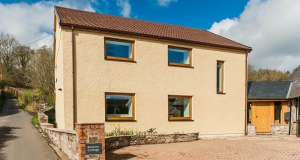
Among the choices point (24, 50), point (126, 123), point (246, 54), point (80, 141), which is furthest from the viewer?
point (24, 50)

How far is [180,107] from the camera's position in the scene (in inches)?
453

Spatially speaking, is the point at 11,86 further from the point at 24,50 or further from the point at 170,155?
the point at 170,155

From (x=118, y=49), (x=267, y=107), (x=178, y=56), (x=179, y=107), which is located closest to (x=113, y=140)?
(x=118, y=49)

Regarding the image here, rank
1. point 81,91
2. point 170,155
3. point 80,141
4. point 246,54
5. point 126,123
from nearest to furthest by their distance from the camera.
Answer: point 80,141 → point 170,155 → point 81,91 → point 126,123 → point 246,54

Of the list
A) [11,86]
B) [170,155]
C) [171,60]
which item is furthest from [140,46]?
[11,86]

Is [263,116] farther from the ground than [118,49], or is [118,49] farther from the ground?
[118,49]

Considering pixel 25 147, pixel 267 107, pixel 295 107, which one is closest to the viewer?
pixel 25 147

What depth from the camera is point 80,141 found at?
525 centimetres

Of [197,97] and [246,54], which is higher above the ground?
[246,54]

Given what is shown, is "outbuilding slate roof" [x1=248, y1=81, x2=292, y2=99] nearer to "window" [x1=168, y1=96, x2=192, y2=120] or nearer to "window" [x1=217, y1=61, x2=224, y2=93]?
"window" [x1=217, y1=61, x2=224, y2=93]

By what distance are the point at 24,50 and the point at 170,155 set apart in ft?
110

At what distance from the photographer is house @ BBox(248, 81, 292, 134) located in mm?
13891

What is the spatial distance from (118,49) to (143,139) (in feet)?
14.2

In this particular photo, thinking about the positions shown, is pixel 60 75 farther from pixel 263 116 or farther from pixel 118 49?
pixel 263 116
